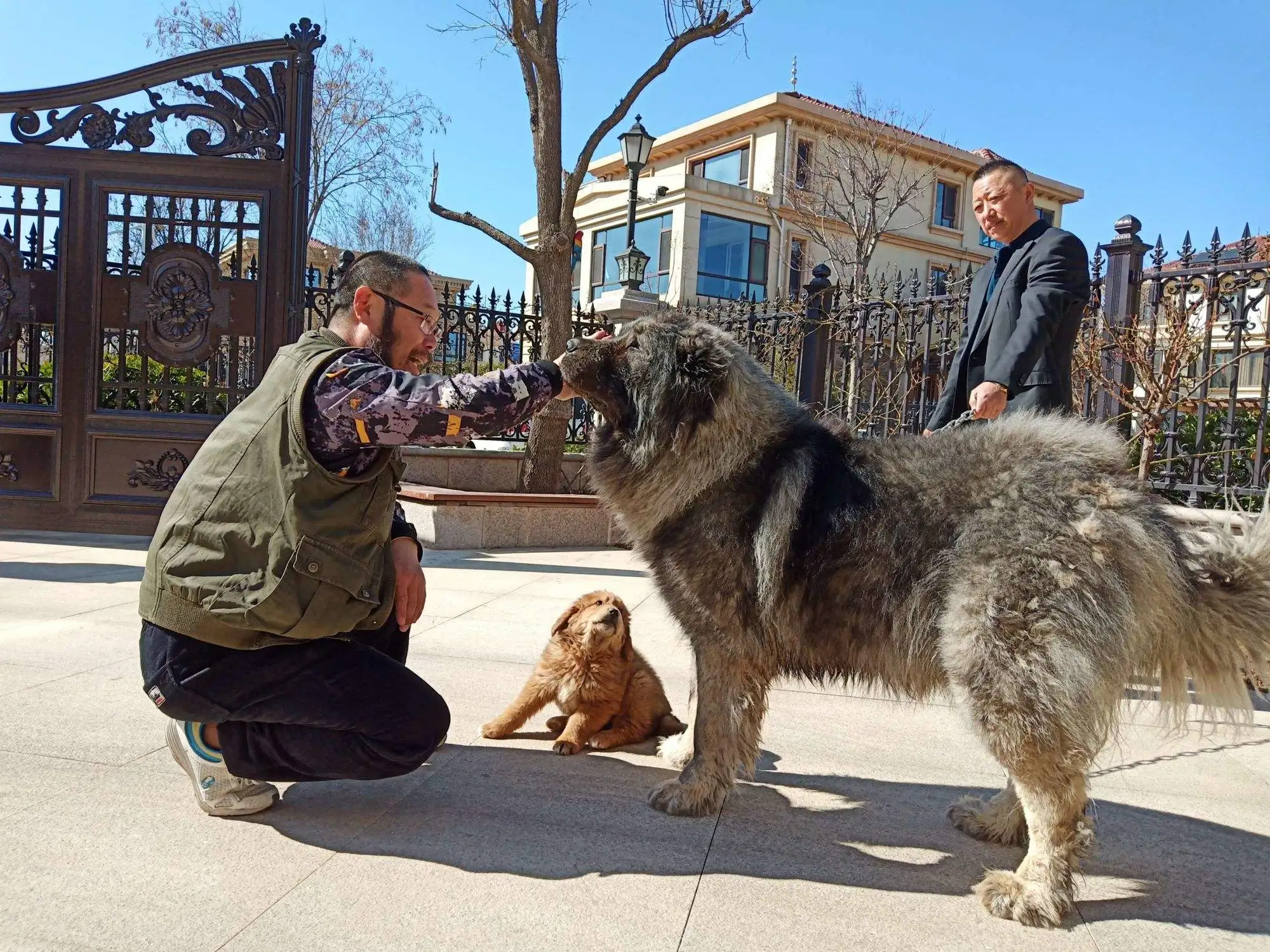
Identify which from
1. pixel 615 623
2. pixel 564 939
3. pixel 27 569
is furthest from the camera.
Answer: pixel 27 569

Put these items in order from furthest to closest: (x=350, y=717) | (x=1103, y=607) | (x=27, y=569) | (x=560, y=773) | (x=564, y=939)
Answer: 1. (x=27, y=569)
2. (x=560, y=773)
3. (x=350, y=717)
4. (x=1103, y=607)
5. (x=564, y=939)

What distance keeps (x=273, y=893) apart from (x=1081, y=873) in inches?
105

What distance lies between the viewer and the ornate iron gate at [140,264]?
8938 millimetres

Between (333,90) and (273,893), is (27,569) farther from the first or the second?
(333,90)

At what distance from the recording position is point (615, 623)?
156 inches

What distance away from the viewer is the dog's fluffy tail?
2.72 m

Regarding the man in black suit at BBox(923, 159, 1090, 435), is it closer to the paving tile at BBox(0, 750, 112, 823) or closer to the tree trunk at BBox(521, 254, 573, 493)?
the paving tile at BBox(0, 750, 112, 823)

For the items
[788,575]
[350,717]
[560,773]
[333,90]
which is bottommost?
[560,773]

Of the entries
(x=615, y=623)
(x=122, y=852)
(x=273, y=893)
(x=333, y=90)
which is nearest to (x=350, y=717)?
(x=273, y=893)

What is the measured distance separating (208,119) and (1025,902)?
9.99 m

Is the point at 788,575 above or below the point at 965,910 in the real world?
above

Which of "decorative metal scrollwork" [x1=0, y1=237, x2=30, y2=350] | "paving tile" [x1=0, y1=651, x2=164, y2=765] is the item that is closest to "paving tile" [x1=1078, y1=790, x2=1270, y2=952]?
"paving tile" [x1=0, y1=651, x2=164, y2=765]

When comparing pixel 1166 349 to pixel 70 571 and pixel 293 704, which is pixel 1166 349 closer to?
pixel 293 704

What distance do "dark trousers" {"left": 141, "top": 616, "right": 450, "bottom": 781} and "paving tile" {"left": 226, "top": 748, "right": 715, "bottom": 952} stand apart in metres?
0.27
